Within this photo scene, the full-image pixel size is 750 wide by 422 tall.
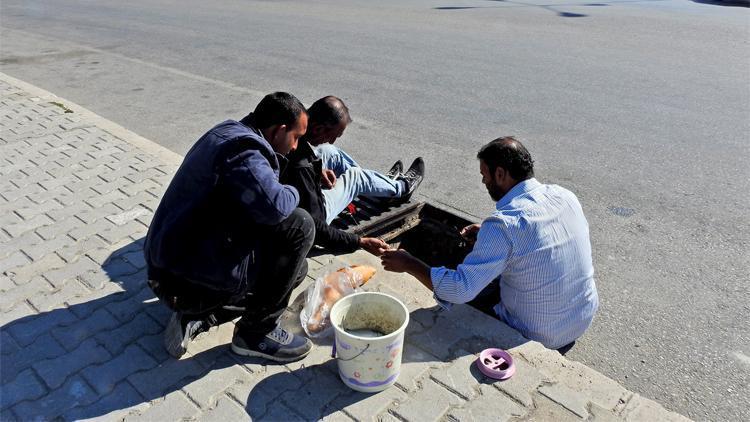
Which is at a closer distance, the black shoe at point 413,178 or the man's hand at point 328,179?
the man's hand at point 328,179

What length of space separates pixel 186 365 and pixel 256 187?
1008mm

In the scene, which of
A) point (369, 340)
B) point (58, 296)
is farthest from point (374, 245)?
point (58, 296)

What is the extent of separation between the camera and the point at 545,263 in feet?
9.14

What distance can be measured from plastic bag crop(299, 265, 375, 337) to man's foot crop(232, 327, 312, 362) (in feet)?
0.67

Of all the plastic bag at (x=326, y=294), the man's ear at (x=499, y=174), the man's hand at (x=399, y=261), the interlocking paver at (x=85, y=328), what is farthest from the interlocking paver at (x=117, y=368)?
the man's ear at (x=499, y=174)

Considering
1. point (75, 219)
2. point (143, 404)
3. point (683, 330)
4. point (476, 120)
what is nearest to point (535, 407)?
point (683, 330)

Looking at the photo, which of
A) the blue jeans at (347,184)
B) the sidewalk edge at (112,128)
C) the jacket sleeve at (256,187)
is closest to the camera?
the jacket sleeve at (256,187)

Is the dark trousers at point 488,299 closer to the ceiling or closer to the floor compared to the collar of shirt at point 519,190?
closer to the floor

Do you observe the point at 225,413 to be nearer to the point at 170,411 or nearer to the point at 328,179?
the point at 170,411

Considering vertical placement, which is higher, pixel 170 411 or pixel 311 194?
pixel 311 194

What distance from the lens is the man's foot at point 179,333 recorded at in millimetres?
2814

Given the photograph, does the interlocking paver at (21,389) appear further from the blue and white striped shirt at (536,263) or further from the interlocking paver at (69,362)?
the blue and white striped shirt at (536,263)

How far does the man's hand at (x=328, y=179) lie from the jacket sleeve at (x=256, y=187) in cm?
156

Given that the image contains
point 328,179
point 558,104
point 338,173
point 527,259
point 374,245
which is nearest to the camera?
point 527,259
